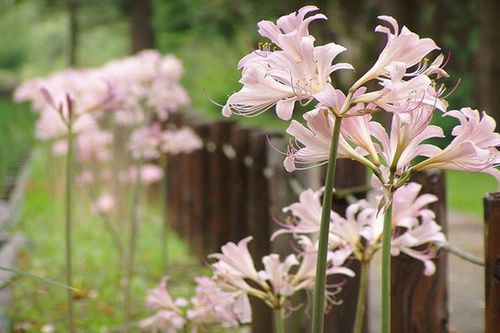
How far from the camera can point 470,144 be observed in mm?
1488

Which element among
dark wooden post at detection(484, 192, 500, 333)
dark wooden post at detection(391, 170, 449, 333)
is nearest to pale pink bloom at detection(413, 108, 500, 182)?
dark wooden post at detection(484, 192, 500, 333)

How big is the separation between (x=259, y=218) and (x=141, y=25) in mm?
9786

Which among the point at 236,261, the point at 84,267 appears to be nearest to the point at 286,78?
the point at 236,261

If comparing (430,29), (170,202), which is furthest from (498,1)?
(430,29)

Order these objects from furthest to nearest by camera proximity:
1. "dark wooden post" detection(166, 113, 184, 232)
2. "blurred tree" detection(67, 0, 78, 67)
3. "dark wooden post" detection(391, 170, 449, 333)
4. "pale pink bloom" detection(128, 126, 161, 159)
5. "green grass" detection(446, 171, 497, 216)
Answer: "blurred tree" detection(67, 0, 78, 67) < "green grass" detection(446, 171, 497, 216) < "dark wooden post" detection(166, 113, 184, 232) < "pale pink bloom" detection(128, 126, 161, 159) < "dark wooden post" detection(391, 170, 449, 333)

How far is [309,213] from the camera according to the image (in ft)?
6.39

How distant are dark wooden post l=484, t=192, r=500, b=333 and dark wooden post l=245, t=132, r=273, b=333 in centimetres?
231

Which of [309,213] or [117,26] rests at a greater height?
[117,26]

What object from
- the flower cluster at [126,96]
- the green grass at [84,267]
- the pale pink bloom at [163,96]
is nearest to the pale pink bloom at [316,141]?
the flower cluster at [126,96]

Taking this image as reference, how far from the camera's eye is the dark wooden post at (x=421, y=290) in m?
2.65

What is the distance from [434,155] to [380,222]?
436mm

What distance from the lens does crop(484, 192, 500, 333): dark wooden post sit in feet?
6.12

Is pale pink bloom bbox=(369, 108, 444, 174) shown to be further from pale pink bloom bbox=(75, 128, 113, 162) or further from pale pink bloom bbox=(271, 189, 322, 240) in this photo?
pale pink bloom bbox=(75, 128, 113, 162)

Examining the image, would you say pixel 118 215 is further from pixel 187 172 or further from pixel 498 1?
pixel 498 1
